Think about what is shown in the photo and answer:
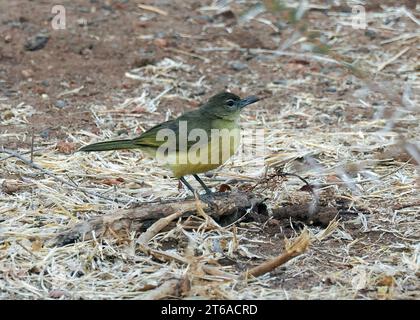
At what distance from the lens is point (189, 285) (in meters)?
5.15

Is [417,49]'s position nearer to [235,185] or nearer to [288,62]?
[288,62]

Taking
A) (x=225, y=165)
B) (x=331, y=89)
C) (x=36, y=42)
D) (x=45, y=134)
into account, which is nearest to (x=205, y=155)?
(x=225, y=165)

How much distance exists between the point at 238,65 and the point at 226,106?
319 centimetres

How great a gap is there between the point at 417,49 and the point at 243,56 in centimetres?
212

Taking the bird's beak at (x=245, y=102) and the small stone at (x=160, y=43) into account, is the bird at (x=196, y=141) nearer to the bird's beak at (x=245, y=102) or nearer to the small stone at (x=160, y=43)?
the bird's beak at (x=245, y=102)

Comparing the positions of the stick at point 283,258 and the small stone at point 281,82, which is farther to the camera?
the small stone at point 281,82

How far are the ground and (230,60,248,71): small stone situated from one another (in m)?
0.02

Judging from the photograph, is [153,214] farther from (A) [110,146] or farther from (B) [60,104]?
(B) [60,104]

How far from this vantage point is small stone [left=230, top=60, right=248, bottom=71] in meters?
10.2

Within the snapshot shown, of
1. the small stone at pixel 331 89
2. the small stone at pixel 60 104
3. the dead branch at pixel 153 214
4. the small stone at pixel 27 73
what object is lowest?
the small stone at pixel 27 73

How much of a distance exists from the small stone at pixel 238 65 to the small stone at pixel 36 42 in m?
2.28

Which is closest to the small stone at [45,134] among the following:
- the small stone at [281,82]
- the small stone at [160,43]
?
the small stone at [160,43]

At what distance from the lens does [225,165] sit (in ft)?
25.4

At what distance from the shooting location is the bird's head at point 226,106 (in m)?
7.03
